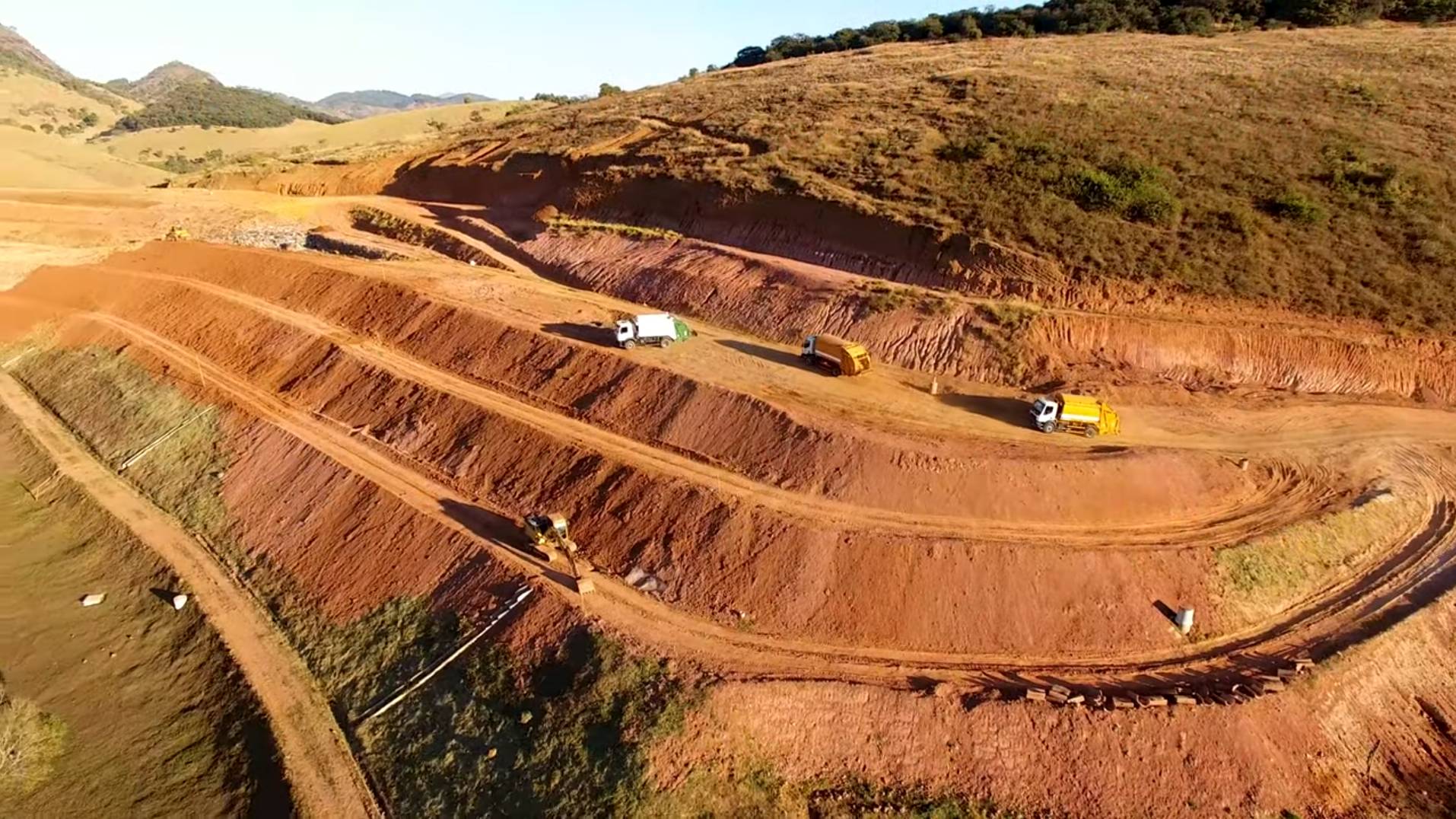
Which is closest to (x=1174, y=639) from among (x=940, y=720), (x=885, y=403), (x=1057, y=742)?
(x=1057, y=742)

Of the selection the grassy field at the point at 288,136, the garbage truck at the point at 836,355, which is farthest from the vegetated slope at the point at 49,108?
the garbage truck at the point at 836,355

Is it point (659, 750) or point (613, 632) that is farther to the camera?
point (613, 632)

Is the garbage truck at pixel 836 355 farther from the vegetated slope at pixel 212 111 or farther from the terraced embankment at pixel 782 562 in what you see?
the vegetated slope at pixel 212 111

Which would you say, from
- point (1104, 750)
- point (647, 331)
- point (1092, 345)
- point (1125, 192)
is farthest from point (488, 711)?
point (1125, 192)

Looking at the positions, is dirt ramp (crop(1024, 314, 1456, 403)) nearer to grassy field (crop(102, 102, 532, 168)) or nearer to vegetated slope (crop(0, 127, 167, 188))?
grassy field (crop(102, 102, 532, 168))

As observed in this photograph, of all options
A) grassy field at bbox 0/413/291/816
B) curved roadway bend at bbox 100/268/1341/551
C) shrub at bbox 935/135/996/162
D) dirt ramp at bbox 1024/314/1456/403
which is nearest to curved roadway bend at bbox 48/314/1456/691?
curved roadway bend at bbox 100/268/1341/551

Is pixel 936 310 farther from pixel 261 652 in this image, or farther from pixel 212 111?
pixel 212 111

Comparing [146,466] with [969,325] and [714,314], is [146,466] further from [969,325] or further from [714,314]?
[969,325]

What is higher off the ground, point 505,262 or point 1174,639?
point 505,262
